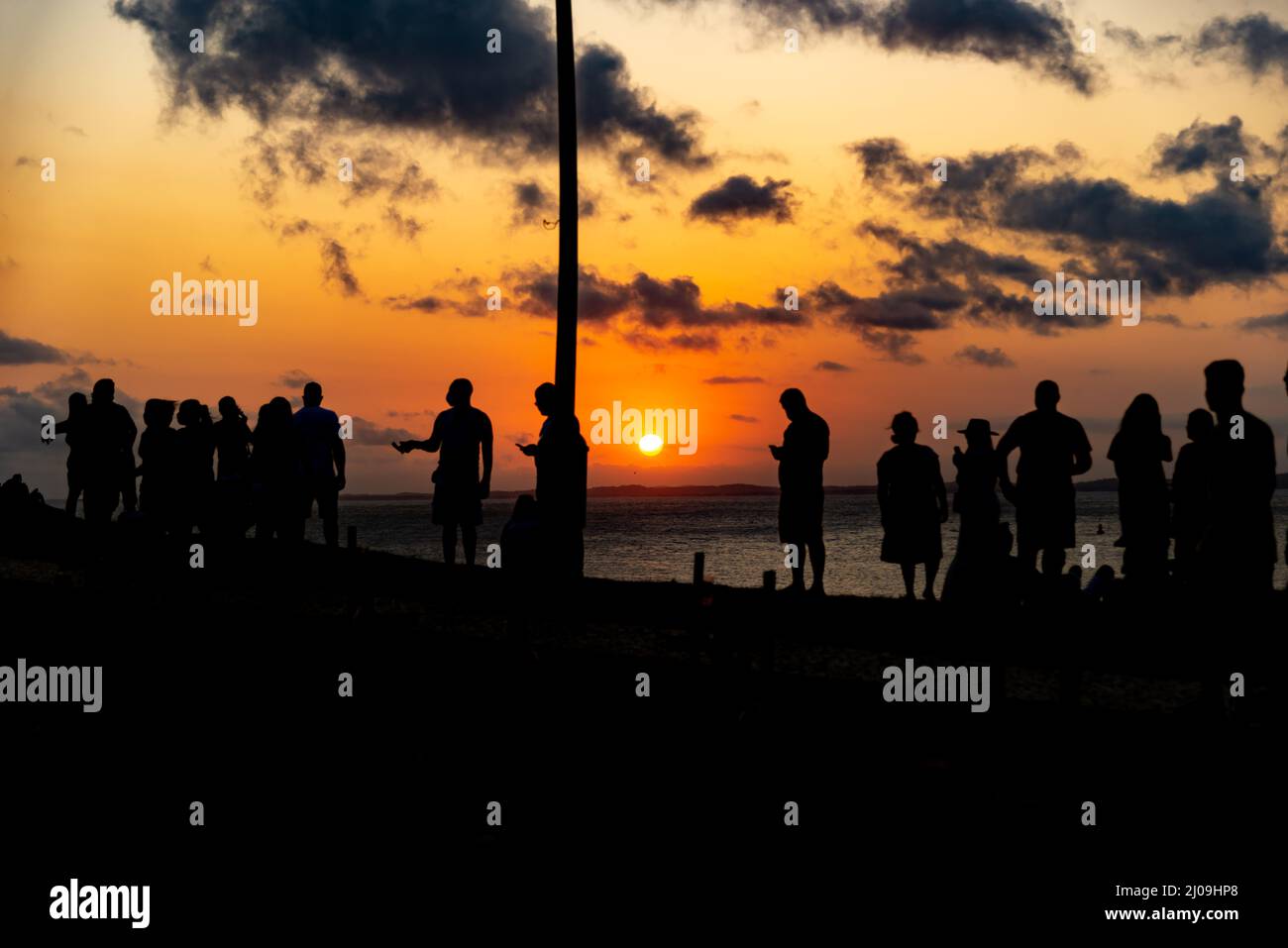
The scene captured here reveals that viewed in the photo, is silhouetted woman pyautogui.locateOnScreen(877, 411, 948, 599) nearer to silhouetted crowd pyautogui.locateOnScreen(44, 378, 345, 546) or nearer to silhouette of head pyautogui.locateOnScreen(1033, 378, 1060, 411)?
silhouette of head pyautogui.locateOnScreen(1033, 378, 1060, 411)

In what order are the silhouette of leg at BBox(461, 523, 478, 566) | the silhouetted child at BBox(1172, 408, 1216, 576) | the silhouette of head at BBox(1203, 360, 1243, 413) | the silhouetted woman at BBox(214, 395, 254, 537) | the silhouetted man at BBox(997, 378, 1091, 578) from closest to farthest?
the silhouette of head at BBox(1203, 360, 1243, 413) → the silhouetted child at BBox(1172, 408, 1216, 576) → the silhouetted man at BBox(997, 378, 1091, 578) → the silhouette of leg at BBox(461, 523, 478, 566) → the silhouetted woman at BBox(214, 395, 254, 537)

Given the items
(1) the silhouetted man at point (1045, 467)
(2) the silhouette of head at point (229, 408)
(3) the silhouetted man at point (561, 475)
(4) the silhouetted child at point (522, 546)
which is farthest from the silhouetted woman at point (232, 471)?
(1) the silhouetted man at point (1045, 467)

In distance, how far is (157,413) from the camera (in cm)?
1800

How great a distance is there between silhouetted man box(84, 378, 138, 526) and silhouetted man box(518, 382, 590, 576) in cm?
556

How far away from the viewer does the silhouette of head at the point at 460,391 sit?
16.6m

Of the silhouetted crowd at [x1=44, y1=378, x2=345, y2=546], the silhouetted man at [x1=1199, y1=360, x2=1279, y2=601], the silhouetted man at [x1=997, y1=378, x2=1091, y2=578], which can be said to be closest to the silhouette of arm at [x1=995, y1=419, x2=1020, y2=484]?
the silhouetted man at [x1=997, y1=378, x2=1091, y2=578]

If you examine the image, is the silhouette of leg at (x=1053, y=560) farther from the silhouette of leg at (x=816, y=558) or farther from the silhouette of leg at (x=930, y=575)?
the silhouette of leg at (x=816, y=558)

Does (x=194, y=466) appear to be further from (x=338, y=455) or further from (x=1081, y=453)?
(x=1081, y=453)

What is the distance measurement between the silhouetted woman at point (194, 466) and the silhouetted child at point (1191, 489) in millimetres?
11624

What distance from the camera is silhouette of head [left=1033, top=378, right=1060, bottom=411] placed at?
47.6 ft

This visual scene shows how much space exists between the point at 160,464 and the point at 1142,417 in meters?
11.6

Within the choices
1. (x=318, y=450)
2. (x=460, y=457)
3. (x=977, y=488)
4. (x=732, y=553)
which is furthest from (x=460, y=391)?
(x=732, y=553)
